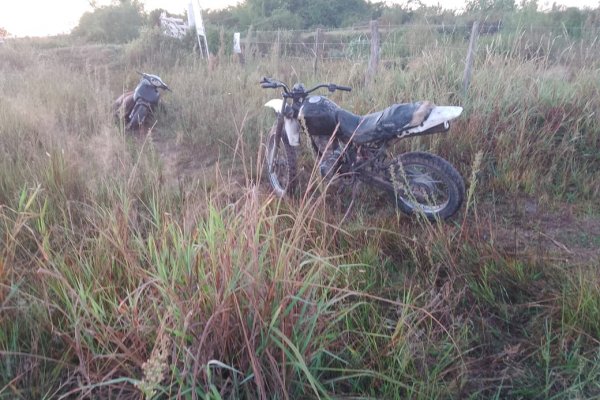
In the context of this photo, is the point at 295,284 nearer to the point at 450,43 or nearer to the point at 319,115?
the point at 319,115

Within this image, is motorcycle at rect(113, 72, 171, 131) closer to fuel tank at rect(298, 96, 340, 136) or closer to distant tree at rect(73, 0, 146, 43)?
fuel tank at rect(298, 96, 340, 136)

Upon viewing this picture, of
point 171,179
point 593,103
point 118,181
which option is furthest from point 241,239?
point 593,103

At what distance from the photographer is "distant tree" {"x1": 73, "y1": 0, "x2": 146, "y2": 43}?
2005cm

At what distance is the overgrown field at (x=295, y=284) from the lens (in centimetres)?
176

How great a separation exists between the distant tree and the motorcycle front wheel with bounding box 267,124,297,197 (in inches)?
712

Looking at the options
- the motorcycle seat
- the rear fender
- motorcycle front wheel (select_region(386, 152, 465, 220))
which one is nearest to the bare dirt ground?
motorcycle front wheel (select_region(386, 152, 465, 220))

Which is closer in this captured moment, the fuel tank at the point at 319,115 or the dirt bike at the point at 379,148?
the dirt bike at the point at 379,148

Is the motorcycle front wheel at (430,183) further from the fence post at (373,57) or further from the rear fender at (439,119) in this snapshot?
the fence post at (373,57)

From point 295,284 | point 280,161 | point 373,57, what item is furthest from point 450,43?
point 295,284

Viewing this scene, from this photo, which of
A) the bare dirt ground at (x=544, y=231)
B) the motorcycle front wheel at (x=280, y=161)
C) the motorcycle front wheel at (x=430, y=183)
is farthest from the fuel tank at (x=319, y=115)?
the bare dirt ground at (x=544, y=231)

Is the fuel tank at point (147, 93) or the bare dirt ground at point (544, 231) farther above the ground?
the fuel tank at point (147, 93)

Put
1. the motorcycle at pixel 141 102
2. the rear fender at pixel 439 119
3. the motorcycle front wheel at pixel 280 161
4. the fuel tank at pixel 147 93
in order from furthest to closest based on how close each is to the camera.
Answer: the fuel tank at pixel 147 93 < the motorcycle at pixel 141 102 < the motorcycle front wheel at pixel 280 161 < the rear fender at pixel 439 119

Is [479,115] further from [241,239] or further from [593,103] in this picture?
[241,239]

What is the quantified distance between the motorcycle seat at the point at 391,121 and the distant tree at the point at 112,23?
1902cm
